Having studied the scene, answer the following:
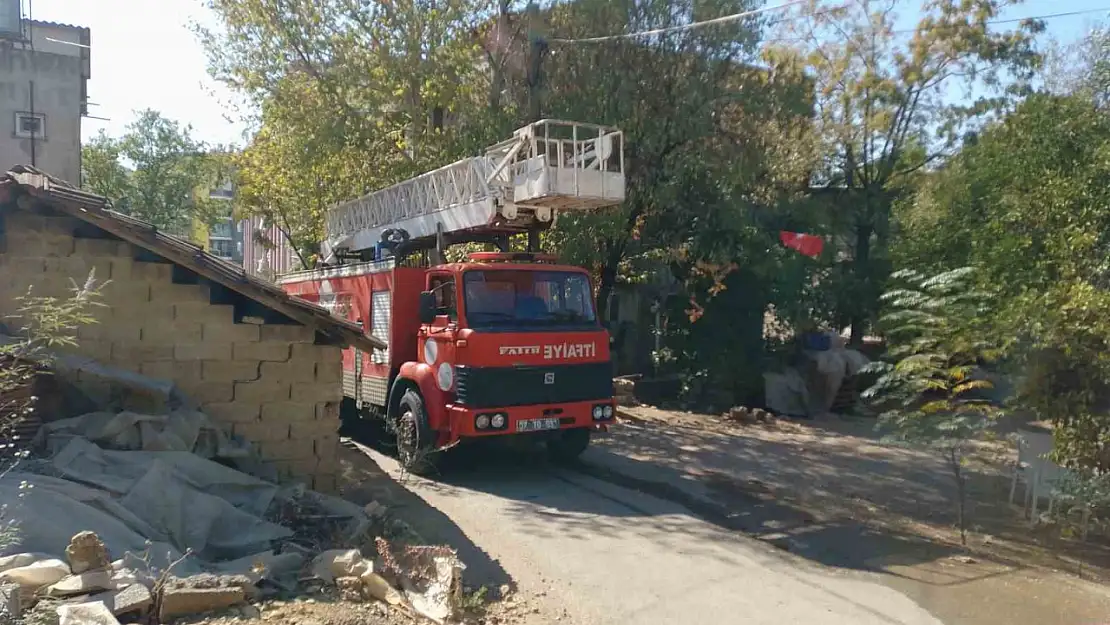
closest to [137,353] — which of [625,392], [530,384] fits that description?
[530,384]

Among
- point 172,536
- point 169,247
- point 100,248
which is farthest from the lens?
point 100,248

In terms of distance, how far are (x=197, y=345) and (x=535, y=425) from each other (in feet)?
11.9

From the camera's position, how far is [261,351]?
7.67 m

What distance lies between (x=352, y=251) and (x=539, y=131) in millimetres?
3935

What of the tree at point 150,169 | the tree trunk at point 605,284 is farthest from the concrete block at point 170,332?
the tree at point 150,169

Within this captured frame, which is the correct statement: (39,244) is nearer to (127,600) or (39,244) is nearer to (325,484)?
(325,484)

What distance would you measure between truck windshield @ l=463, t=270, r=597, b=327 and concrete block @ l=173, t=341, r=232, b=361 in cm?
265

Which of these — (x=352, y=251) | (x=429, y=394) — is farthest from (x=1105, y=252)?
(x=352, y=251)

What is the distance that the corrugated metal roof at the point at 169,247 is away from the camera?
21.2 ft

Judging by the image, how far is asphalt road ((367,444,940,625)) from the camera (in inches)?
222

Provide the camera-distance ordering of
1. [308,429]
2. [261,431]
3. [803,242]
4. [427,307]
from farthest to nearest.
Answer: [803,242] < [427,307] < [308,429] < [261,431]

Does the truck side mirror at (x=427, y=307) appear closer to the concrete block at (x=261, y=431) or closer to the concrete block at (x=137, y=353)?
the concrete block at (x=261, y=431)

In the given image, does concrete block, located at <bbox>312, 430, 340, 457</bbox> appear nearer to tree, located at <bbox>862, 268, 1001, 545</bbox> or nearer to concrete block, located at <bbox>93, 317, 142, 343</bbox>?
concrete block, located at <bbox>93, 317, 142, 343</bbox>

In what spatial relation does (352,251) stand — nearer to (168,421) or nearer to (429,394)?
(429,394)
